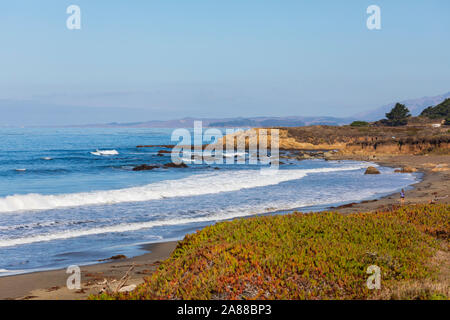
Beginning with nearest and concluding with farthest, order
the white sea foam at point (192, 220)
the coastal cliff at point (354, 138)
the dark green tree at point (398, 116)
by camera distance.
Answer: the white sea foam at point (192, 220), the coastal cliff at point (354, 138), the dark green tree at point (398, 116)

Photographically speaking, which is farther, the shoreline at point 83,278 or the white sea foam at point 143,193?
the white sea foam at point 143,193

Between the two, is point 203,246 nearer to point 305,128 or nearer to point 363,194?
point 363,194

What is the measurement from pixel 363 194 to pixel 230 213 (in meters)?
10.9

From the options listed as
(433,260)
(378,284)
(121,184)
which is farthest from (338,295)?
(121,184)

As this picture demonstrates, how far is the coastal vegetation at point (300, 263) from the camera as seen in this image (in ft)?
19.7

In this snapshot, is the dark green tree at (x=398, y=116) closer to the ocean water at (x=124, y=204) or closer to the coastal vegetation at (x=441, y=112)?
the coastal vegetation at (x=441, y=112)

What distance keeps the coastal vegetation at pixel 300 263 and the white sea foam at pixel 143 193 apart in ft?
54.9

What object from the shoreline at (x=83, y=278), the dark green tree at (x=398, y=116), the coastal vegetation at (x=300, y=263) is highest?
the dark green tree at (x=398, y=116)

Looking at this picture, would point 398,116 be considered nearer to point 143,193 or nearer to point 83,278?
point 143,193

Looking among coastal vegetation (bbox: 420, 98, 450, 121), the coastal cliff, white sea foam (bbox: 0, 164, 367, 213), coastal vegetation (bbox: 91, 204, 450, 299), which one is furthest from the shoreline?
coastal vegetation (bbox: 420, 98, 450, 121)

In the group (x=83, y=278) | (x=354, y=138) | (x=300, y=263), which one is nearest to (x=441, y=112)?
(x=354, y=138)

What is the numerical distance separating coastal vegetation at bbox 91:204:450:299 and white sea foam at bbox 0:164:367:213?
54.9 feet

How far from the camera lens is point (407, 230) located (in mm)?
9148

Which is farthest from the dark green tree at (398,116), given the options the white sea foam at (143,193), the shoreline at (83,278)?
the shoreline at (83,278)
